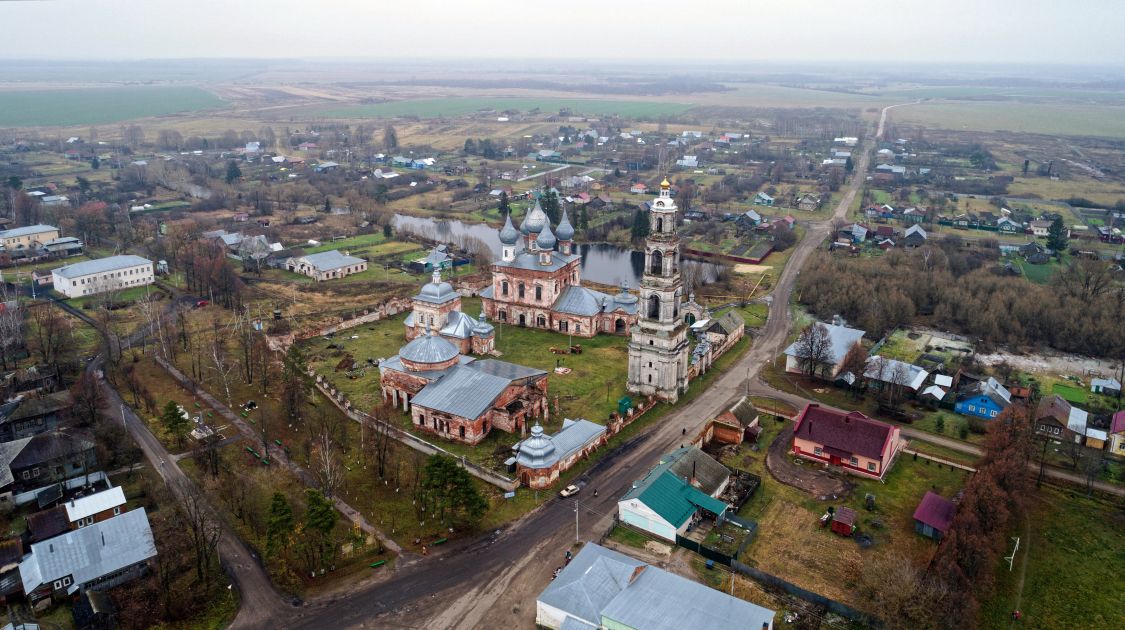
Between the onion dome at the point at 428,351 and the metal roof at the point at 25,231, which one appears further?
the metal roof at the point at 25,231

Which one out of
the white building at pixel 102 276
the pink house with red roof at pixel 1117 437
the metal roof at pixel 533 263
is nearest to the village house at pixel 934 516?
the pink house with red roof at pixel 1117 437

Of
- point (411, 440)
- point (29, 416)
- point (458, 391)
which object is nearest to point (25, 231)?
point (29, 416)

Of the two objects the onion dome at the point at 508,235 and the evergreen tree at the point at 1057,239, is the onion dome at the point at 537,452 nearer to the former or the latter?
the onion dome at the point at 508,235

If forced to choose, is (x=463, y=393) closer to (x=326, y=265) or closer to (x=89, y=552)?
(x=89, y=552)

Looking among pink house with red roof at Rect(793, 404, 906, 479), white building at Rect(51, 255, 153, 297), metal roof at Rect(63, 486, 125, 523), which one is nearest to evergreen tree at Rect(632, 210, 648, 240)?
white building at Rect(51, 255, 153, 297)

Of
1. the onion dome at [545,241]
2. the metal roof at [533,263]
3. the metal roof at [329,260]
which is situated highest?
the onion dome at [545,241]

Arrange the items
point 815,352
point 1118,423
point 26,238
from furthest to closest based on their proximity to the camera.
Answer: point 26,238, point 815,352, point 1118,423
